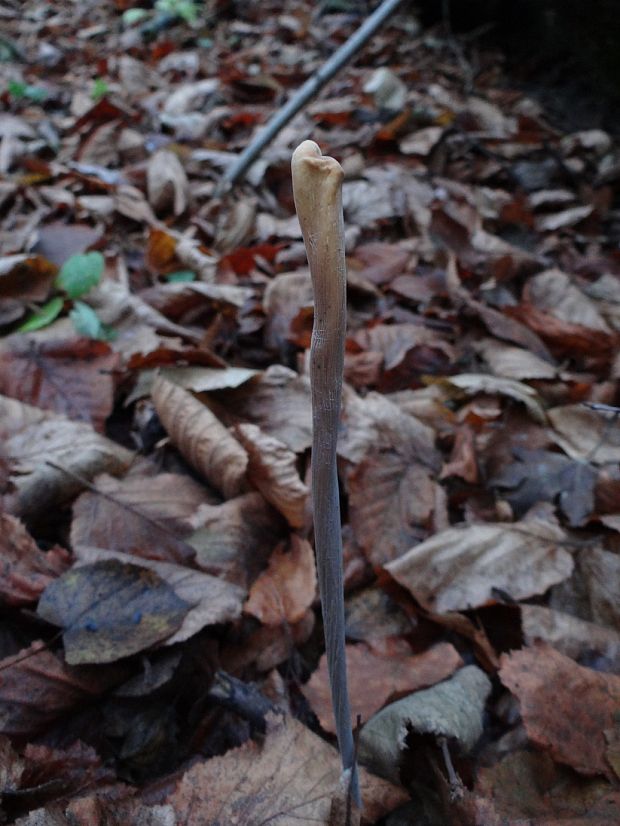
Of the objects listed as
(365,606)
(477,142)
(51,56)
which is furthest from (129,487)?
(51,56)

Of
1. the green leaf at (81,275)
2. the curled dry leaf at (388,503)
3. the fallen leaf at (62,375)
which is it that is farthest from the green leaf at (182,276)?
the curled dry leaf at (388,503)

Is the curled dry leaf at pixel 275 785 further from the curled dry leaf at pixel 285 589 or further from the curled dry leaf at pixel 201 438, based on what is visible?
the curled dry leaf at pixel 201 438

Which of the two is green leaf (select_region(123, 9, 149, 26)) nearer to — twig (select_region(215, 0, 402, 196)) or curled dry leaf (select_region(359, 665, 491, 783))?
twig (select_region(215, 0, 402, 196))

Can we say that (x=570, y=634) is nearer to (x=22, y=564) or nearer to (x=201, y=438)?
(x=201, y=438)

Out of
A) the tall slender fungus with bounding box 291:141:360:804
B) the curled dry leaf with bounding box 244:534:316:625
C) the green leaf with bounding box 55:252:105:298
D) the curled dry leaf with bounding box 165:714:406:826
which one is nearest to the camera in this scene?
the tall slender fungus with bounding box 291:141:360:804

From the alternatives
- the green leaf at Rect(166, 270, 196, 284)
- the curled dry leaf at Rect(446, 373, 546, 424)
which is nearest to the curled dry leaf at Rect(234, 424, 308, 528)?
the curled dry leaf at Rect(446, 373, 546, 424)

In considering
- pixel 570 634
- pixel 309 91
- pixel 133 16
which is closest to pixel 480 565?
pixel 570 634
